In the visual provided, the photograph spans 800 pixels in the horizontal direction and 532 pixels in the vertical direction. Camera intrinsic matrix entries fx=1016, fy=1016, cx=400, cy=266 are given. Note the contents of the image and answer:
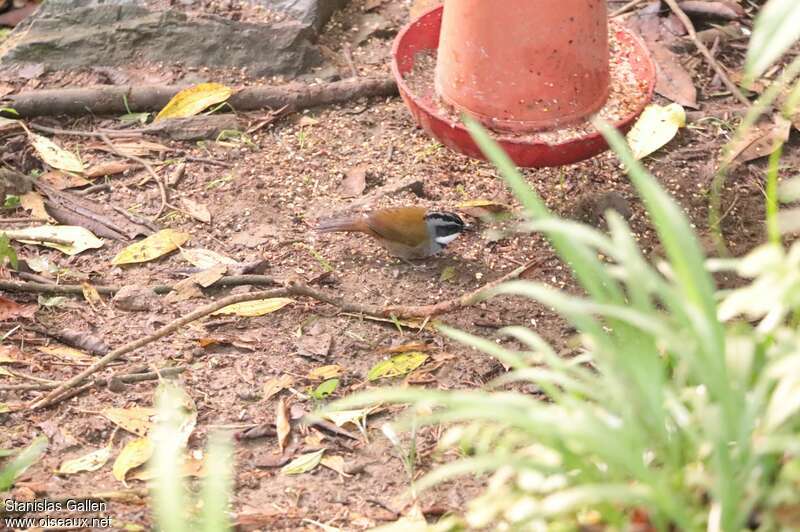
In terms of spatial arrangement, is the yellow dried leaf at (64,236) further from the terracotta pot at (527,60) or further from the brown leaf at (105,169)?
the terracotta pot at (527,60)

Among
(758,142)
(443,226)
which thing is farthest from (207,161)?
(758,142)

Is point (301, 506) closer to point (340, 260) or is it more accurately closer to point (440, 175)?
point (340, 260)

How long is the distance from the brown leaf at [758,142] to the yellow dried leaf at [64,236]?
2860mm

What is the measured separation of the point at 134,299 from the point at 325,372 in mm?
820

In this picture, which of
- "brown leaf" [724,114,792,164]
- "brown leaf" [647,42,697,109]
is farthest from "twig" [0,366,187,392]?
"brown leaf" [647,42,697,109]

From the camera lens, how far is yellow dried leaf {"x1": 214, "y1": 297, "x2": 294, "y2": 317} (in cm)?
384

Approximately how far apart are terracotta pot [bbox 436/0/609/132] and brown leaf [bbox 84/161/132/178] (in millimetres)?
1621

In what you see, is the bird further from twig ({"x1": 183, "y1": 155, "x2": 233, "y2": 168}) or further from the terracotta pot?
twig ({"x1": 183, "y1": 155, "x2": 233, "y2": 168})

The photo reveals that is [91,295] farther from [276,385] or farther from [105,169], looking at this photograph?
[105,169]

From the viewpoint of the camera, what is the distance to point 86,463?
3.08m

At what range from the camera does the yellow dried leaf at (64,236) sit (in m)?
4.15

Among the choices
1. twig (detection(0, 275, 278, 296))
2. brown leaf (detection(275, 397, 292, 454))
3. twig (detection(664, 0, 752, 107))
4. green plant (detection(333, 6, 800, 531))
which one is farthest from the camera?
twig (detection(664, 0, 752, 107))

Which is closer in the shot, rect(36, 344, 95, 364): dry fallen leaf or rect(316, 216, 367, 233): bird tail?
rect(36, 344, 95, 364): dry fallen leaf

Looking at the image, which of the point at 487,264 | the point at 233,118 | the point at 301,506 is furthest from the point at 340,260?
the point at 301,506
